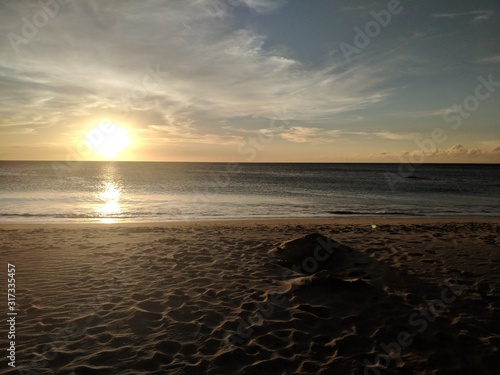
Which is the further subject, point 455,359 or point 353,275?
point 353,275

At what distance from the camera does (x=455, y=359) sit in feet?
15.5

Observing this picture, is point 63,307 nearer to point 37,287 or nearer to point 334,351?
point 37,287

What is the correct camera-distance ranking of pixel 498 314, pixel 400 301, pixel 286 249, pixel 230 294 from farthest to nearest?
pixel 286 249 < pixel 230 294 < pixel 400 301 < pixel 498 314

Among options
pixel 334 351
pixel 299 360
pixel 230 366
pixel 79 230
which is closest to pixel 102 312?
pixel 230 366

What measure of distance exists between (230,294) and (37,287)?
14.5ft

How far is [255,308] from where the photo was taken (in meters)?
6.33
